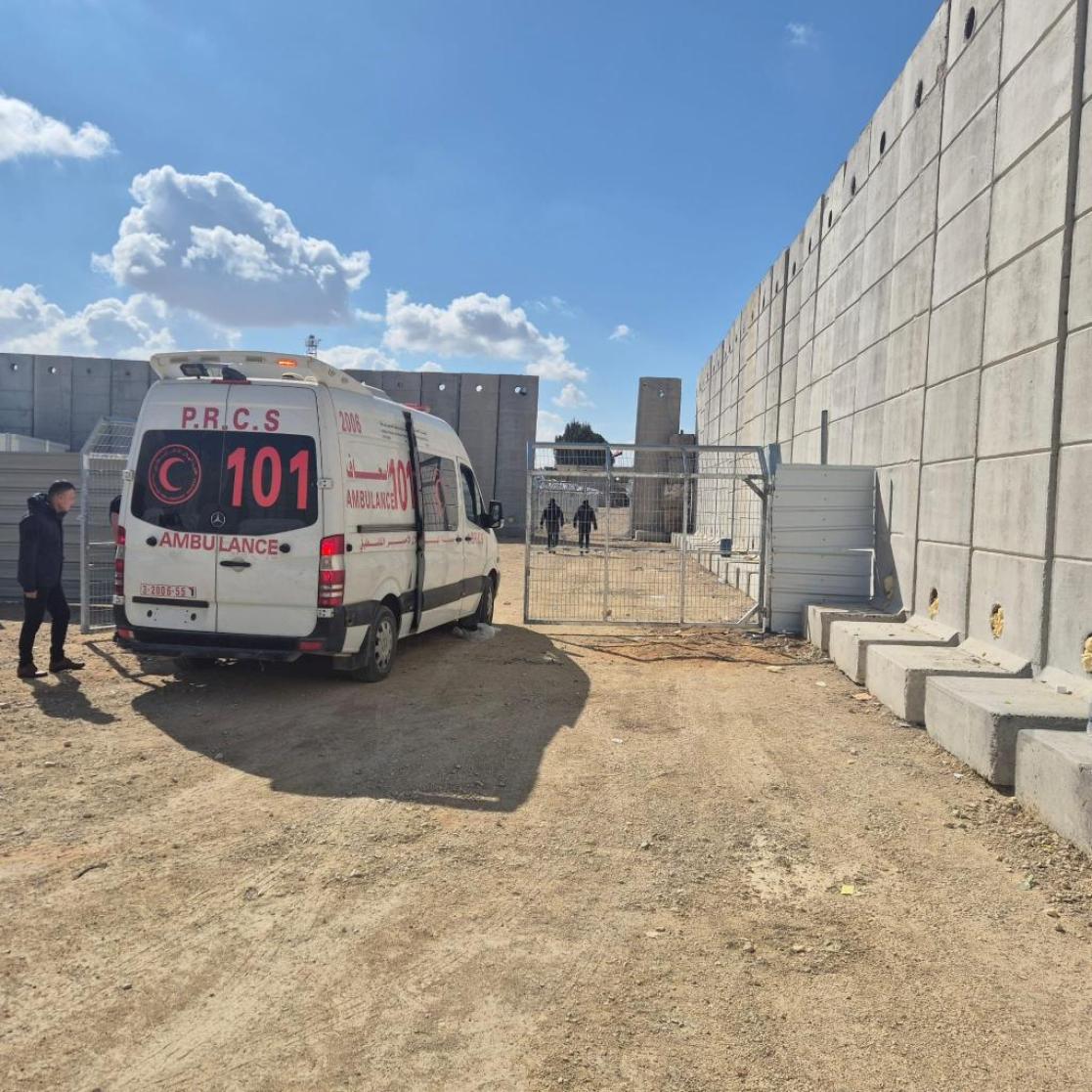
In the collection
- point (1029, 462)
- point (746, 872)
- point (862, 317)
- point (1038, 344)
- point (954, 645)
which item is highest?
point (862, 317)

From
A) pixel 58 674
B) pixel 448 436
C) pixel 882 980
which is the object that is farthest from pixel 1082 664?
pixel 58 674

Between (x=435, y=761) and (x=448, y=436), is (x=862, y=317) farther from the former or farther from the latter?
(x=435, y=761)

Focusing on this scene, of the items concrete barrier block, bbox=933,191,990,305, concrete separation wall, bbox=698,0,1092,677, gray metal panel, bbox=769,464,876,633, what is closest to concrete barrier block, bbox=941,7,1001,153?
concrete separation wall, bbox=698,0,1092,677

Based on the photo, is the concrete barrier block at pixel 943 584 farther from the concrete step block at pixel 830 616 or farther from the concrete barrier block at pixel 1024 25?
the concrete barrier block at pixel 1024 25

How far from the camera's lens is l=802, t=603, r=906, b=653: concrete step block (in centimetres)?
893

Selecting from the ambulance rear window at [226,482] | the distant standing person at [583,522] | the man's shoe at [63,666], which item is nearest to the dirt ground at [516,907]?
the man's shoe at [63,666]

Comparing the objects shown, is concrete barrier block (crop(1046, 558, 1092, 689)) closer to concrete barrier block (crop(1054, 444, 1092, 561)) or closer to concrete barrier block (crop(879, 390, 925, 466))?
concrete barrier block (crop(1054, 444, 1092, 561))

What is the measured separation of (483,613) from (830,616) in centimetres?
413

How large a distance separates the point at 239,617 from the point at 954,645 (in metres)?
6.04

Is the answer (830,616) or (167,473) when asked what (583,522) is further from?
(167,473)

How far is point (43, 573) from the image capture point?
7434 mm

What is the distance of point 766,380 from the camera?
1656cm

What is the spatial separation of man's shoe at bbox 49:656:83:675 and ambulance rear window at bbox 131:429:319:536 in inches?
74.9

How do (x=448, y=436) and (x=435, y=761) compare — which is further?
(x=448, y=436)
